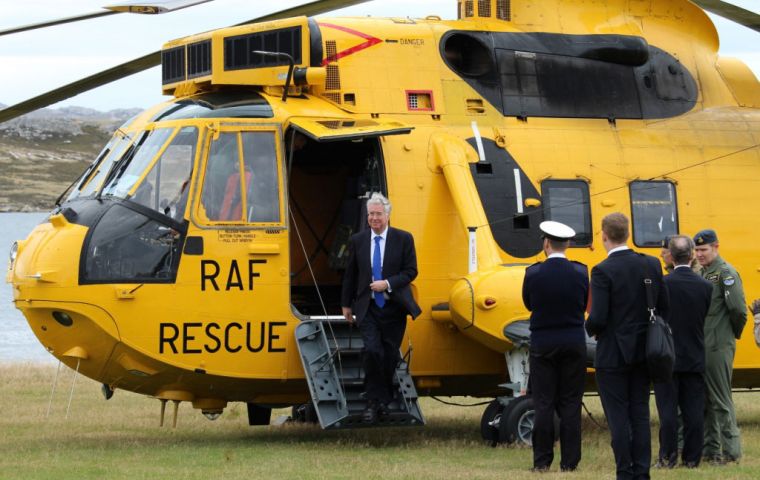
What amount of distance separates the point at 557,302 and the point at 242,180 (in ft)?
10.5

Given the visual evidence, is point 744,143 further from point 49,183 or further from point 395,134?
point 49,183

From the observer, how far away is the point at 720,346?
1121 centimetres

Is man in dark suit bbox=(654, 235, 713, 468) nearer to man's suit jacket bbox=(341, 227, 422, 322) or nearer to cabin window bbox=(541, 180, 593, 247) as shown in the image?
man's suit jacket bbox=(341, 227, 422, 322)

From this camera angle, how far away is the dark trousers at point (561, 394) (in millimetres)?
10422

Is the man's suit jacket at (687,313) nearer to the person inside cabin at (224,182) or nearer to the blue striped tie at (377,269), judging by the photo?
the blue striped tie at (377,269)

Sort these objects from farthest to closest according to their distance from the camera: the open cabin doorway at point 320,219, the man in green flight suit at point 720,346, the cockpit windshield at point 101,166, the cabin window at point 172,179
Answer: the open cabin doorway at point 320,219
the cockpit windshield at point 101,166
the cabin window at point 172,179
the man in green flight suit at point 720,346

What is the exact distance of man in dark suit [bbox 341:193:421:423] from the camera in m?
12.0

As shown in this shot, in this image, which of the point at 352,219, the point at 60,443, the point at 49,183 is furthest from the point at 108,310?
the point at 49,183

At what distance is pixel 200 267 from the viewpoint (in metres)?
12.0

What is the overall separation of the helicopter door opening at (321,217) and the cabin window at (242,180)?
1022mm

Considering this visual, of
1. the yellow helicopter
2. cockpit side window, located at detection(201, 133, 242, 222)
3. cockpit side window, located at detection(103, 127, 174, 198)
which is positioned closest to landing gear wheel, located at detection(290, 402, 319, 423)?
the yellow helicopter

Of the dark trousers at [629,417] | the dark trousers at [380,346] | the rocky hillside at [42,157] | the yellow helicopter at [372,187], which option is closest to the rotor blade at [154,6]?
the yellow helicopter at [372,187]

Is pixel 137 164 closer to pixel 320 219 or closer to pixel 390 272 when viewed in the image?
pixel 390 272

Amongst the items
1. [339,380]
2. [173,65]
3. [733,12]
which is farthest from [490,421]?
[733,12]
